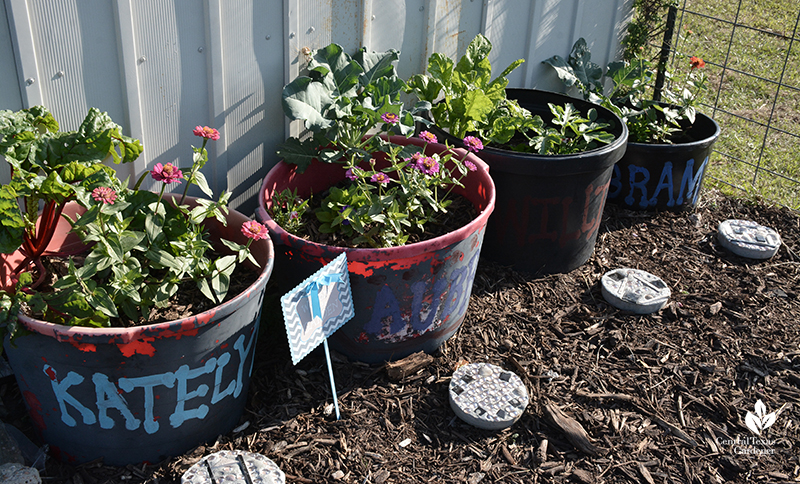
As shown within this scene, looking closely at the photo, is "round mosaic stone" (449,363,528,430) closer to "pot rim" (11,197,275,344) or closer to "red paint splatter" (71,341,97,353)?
"pot rim" (11,197,275,344)

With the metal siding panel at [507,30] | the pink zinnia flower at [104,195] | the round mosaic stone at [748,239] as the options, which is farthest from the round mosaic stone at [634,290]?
the pink zinnia flower at [104,195]

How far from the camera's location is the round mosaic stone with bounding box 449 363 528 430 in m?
2.54

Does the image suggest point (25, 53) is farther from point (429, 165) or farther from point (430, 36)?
point (430, 36)

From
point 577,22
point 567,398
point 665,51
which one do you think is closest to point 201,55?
point 567,398

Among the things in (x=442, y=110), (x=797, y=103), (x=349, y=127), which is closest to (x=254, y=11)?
(x=349, y=127)

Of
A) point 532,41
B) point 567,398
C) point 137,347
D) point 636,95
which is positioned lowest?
point 567,398

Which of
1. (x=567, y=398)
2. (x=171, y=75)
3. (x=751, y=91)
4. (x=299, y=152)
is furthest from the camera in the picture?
(x=751, y=91)

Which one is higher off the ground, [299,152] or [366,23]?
[366,23]

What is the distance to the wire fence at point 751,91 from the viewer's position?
4.48 metres

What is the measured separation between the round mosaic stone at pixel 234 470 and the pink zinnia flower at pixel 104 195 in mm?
924

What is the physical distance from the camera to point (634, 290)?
3.31 metres

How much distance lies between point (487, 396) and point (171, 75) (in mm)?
1737

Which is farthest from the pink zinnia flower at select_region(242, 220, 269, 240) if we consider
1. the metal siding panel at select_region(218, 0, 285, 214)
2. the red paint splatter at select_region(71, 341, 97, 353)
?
the metal siding panel at select_region(218, 0, 285, 214)

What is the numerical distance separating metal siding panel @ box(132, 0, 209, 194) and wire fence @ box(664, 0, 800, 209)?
3103 millimetres
